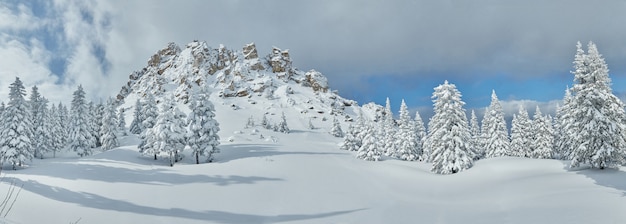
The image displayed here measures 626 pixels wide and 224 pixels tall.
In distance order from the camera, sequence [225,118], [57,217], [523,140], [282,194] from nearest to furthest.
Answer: [57,217], [282,194], [523,140], [225,118]

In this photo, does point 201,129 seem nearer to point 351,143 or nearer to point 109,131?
point 109,131

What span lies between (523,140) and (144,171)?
54281mm

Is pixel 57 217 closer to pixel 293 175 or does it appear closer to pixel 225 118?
pixel 293 175

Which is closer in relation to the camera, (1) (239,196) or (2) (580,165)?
(1) (239,196)

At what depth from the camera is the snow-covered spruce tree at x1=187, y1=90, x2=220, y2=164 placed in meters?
46.4

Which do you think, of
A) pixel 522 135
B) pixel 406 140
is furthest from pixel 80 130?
pixel 522 135

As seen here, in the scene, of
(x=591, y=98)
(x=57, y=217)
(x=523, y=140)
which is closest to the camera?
(x=57, y=217)

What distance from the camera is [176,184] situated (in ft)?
88.4

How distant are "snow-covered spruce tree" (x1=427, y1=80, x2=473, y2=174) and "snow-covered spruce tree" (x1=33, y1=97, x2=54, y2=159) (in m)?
62.1

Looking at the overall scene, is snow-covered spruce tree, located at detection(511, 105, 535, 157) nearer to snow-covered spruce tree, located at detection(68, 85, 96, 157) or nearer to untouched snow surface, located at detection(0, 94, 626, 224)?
untouched snow surface, located at detection(0, 94, 626, 224)

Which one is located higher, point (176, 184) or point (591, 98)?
point (591, 98)

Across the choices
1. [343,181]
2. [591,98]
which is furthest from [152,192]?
[591,98]

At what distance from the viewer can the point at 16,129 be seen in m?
44.3

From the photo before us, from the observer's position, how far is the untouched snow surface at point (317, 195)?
1795cm
